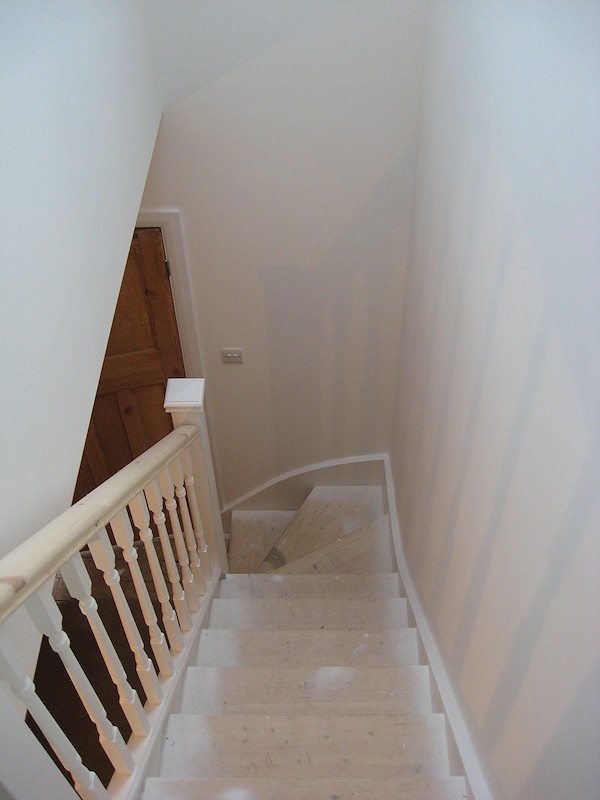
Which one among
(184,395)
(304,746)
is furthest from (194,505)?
(304,746)

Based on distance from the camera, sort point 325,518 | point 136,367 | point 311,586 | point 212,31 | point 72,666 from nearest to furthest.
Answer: point 72,666 → point 212,31 → point 311,586 → point 136,367 → point 325,518

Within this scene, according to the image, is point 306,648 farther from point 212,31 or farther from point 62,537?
point 212,31

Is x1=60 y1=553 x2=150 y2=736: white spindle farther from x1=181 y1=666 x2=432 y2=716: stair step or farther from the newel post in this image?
the newel post

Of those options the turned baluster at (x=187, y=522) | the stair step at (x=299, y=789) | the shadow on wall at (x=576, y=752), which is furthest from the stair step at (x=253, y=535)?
the shadow on wall at (x=576, y=752)

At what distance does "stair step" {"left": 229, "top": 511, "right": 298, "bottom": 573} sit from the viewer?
11.1 ft

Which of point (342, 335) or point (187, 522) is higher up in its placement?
point (342, 335)

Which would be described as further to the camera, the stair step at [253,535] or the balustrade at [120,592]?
the stair step at [253,535]

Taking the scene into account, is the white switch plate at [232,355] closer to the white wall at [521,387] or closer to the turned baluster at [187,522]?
the turned baluster at [187,522]

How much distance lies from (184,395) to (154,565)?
564 millimetres

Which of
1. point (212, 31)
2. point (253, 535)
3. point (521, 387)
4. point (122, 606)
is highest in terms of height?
point (212, 31)

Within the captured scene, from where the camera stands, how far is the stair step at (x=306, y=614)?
6.56ft

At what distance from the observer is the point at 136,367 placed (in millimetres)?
2898

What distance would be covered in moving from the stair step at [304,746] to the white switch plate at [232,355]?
6.15 feet

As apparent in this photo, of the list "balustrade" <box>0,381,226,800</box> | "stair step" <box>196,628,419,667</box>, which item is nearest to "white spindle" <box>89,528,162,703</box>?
"balustrade" <box>0,381,226,800</box>
